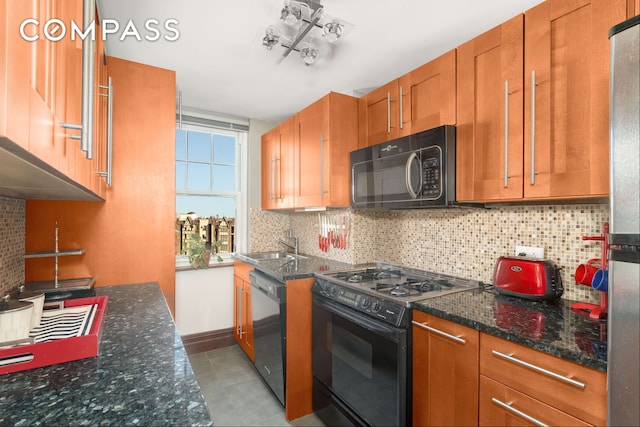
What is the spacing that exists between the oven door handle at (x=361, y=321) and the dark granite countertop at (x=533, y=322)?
18 cm

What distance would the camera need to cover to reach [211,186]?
133 inches

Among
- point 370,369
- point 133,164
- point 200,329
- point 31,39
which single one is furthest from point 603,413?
point 200,329

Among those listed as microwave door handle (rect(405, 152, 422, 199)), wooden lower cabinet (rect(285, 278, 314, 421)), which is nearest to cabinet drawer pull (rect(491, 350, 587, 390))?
microwave door handle (rect(405, 152, 422, 199))

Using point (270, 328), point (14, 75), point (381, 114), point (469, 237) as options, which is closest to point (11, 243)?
point (270, 328)

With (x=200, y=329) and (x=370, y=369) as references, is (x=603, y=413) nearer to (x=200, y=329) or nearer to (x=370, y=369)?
(x=370, y=369)

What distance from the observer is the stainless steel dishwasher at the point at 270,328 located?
2141 mm

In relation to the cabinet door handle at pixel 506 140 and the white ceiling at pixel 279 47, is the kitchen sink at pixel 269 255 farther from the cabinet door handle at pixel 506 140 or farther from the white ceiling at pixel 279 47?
the cabinet door handle at pixel 506 140

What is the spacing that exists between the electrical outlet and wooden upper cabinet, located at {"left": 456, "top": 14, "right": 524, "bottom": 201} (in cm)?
39

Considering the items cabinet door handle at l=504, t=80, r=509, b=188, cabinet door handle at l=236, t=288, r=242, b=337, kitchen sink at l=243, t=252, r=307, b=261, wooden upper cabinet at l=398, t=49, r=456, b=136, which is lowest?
cabinet door handle at l=236, t=288, r=242, b=337

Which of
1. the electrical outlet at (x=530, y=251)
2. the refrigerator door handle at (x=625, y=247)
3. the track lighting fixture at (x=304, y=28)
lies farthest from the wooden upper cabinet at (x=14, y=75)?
the electrical outlet at (x=530, y=251)

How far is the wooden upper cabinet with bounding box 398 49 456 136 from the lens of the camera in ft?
5.61

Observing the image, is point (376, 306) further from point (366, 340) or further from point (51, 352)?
point (51, 352)

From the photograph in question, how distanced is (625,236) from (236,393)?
8.12 ft

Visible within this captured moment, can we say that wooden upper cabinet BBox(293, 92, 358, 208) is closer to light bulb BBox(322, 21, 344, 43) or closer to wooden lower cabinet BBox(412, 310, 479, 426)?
light bulb BBox(322, 21, 344, 43)
